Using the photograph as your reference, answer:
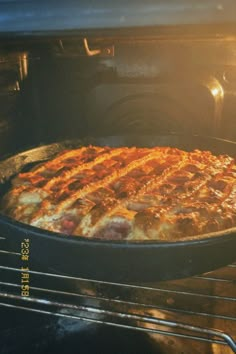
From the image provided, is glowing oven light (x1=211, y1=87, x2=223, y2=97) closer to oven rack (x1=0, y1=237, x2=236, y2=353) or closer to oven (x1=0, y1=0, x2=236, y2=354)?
oven (x1=0, y1=0, x2=236, y2=354)

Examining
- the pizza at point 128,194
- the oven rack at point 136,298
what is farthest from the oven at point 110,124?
the pizza at point 128,194

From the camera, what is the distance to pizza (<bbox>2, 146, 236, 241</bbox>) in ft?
4.19

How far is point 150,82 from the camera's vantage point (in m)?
1.99

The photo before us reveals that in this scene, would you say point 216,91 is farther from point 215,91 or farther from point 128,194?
point 128,194

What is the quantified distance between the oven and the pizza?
0.14m

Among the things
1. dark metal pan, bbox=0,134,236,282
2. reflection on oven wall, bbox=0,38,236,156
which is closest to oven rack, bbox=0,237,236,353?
dark metal pan, bbox=0,134,236,282

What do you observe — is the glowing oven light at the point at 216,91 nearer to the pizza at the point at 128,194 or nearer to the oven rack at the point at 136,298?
the pizza at the point at 128,194

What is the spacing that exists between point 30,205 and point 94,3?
Result: 758 millimetres

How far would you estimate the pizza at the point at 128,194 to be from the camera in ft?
4.19

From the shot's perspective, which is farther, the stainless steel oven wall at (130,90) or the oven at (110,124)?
the stainless steel oven wall at (130,90)

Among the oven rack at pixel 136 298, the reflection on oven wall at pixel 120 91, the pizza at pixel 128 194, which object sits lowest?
the oven rack at pixel 136 298

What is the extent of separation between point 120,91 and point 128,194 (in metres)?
0.77

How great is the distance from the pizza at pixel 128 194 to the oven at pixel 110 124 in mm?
144

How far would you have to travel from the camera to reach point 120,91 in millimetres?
2039
